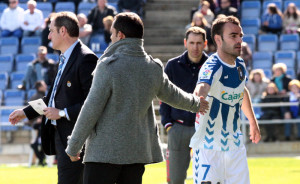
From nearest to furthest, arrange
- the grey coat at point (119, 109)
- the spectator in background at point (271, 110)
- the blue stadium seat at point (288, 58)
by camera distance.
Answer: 1. the grey coat at point (119, 109)
2. the spectator in background at point (271, 110)
3. the blue stadium seat at point (288, 58)

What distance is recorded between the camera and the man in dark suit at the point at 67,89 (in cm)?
741

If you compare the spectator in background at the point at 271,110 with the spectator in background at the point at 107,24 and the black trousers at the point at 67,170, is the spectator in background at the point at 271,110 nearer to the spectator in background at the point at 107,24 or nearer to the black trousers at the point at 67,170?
the spectator in background at the point at 107,24

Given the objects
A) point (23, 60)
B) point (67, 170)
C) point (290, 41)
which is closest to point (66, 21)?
point (67, 170)

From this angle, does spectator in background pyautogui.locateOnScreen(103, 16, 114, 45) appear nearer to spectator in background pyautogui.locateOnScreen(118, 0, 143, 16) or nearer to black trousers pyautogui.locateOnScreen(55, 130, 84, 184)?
spectator in background pyautogui.locateOnScreen(118, 0, 143, 16)

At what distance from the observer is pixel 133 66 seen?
634 cm

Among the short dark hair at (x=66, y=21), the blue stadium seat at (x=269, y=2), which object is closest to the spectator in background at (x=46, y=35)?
the blue stadium seat at (x=269, y=2)

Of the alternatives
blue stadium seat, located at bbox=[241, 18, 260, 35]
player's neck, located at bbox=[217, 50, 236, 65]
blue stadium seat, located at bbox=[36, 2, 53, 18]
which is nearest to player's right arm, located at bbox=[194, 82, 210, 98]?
player's neck, located at bbox=[217, 50, 236, 65]

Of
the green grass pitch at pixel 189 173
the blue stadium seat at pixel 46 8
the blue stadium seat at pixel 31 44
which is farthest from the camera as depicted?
the blue stadium seat at pixel 46 8

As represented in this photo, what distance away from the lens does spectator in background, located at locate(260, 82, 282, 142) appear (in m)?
17.9

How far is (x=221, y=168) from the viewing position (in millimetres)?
7391

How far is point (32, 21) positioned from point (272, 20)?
6477 mm

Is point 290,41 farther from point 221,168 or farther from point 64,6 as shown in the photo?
point 221,168

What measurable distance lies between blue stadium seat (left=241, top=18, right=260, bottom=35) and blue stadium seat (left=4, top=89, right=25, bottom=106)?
620cm

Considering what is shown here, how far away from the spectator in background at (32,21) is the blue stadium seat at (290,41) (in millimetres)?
6526
